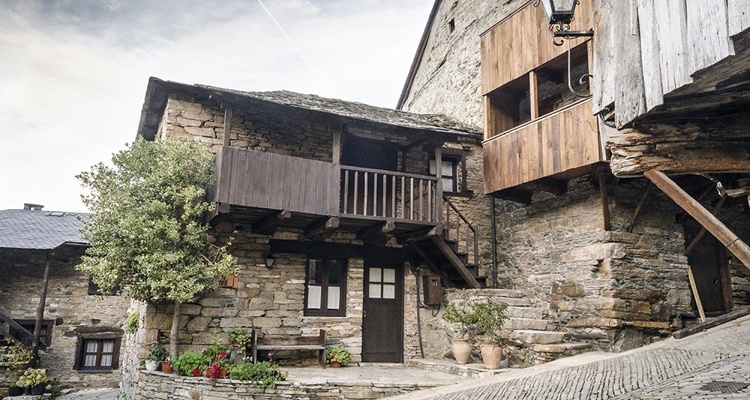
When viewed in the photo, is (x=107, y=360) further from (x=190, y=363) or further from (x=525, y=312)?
(x=525, y=312)

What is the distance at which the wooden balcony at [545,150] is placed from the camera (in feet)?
27.0

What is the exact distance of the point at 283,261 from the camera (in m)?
10.1

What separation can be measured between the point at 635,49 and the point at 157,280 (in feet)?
23.6

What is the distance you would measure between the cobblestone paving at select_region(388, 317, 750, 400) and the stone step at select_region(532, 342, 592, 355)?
3.31ft

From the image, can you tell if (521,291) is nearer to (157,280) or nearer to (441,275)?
(441,275)

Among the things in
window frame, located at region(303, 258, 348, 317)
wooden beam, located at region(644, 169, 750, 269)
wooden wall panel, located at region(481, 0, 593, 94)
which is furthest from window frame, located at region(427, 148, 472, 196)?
wooden beam, located at region(644, 169, 750, 269)

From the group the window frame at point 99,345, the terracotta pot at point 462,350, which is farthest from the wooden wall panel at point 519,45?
the window frame at point 99,345

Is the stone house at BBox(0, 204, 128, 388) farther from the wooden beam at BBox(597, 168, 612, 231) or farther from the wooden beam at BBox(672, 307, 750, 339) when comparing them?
the wooden beam at BBox(672, 307, 750, 339)

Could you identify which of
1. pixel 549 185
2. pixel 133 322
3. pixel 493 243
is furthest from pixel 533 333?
pixel 133 322

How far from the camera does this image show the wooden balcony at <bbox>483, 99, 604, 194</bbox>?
8.23 m

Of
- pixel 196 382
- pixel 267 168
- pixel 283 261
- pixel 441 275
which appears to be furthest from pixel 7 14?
pixel 441 275

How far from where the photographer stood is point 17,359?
42.1 ft

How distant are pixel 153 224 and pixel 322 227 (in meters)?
2.85

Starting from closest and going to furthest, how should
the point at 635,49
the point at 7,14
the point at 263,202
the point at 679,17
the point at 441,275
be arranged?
the point at 679,17, the point at 635,49, the point at 263,202, the point at 7,14, the point at 441,275
